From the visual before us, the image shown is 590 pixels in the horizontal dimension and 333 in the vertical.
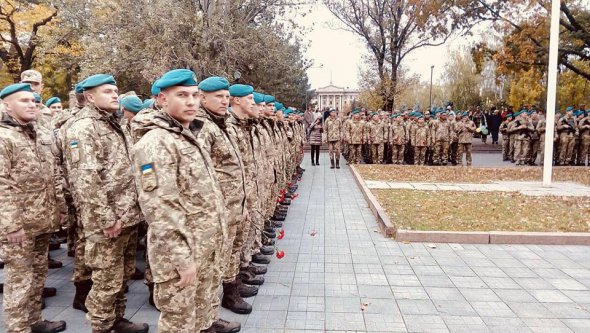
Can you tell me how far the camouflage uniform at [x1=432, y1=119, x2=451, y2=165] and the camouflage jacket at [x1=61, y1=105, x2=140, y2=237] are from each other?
1395 cm

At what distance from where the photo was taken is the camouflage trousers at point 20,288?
12.0 feet

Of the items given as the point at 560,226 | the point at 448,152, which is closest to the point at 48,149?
the point at 560,226

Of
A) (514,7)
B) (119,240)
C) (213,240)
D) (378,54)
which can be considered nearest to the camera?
(213,240)

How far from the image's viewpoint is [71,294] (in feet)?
15.7

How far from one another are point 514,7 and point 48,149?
2118cm

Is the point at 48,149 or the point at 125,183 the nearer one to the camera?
the point at 125,183

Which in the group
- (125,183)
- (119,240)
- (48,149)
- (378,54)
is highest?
(378,54)

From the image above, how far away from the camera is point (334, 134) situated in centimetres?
1563

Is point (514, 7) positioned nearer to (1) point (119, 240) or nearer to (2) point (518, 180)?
(2) point (518, 180)

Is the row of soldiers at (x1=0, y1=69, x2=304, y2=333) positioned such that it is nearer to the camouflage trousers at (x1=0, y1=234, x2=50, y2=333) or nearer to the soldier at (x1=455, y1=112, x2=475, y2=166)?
the camouflage trousers at (x1=0, y1=234, x2=50, y2=333)

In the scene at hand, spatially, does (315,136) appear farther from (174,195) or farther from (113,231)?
(174,195)

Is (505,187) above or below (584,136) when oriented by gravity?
below

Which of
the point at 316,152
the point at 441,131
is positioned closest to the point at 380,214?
the point at 441,131

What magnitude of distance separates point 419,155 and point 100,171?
1434cm
